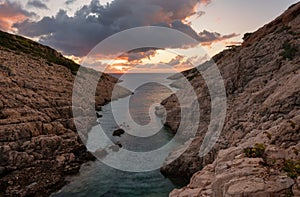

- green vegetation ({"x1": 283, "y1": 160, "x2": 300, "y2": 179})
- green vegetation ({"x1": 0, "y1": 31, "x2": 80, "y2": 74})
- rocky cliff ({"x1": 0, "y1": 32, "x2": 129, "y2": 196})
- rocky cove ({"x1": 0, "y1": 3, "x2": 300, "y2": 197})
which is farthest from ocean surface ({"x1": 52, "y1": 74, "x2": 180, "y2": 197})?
green vegetation ({"x1": 0, "y1": 31, "x2": 80, "y2": 74})

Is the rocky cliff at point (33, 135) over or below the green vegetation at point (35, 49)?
below

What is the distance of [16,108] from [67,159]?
15628 millimetres

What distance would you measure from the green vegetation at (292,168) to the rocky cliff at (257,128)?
0.02 m

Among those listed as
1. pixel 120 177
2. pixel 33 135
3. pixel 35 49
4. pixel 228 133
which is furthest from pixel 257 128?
pixel 35 49

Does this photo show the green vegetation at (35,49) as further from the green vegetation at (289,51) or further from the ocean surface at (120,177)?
the green vegetation at (289,51)

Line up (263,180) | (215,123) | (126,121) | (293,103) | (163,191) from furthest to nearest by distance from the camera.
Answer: (126,121)
(215,123)
(163,191)
(293,103)
(263,180)

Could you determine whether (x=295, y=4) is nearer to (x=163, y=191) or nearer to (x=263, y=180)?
(x=163, y=191)

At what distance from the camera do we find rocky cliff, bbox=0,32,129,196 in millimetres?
32109

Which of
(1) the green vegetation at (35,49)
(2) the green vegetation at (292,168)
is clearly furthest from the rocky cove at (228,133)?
(1) the green vegetation at (35,49)

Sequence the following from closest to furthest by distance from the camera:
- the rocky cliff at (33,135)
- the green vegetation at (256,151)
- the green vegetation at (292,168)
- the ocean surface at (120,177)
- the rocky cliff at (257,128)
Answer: the green vegetation at (292,168)
the rocky cliff at (257,128)
the green vegetation at (256,151)
the ocean surface at (120,177)
the rocky cliff at (33,135)

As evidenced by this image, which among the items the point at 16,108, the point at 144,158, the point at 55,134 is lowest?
the point at 144,158

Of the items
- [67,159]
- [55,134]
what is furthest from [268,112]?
[55,134]

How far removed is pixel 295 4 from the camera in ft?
139

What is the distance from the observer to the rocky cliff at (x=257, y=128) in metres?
13.4
